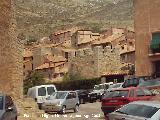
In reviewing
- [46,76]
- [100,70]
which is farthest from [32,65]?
[100,70]

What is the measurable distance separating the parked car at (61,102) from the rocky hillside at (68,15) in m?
101

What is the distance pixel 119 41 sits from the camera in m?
86.1

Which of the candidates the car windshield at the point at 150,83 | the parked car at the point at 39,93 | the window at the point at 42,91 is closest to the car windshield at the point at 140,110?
the car windshield at the point at 150,83

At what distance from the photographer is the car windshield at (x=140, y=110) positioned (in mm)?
12250

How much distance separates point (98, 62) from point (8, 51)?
4137 cm

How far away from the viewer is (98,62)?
6431 centimetres

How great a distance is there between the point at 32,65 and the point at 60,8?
288ft

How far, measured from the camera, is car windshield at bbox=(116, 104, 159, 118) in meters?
12.2

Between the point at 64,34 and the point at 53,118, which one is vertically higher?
the point at 64,34

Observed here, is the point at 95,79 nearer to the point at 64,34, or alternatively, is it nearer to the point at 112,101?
the point at 112,101

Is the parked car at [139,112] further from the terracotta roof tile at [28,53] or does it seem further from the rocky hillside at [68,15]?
the rocky hillside at [68,15]

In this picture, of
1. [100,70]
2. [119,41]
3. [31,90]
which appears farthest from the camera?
[119,41]

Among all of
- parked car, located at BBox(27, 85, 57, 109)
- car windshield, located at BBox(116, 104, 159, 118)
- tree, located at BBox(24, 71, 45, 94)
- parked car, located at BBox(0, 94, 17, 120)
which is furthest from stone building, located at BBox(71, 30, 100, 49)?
car windshield, located at BBox(116, 104, 159, 118)

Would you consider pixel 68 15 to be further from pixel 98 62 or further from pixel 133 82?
pixel 133 82
